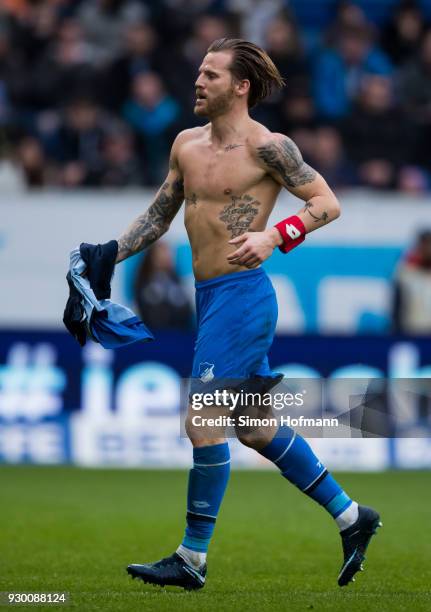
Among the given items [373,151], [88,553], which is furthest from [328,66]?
[88,553]

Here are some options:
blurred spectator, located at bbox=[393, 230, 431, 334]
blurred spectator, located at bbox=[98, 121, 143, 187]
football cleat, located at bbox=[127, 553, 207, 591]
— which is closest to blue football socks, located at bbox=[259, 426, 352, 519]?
football cleat, located at bbox=[127, 553, 207, 591]

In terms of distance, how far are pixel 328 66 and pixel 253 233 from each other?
32.7 ft

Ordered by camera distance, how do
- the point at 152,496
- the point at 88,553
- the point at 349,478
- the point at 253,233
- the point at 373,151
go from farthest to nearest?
the point at 373,151, the point at 349,478, the point at 152,496, the point at 88,553, the point at 253,233

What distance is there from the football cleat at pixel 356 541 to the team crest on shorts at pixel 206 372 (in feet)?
3.45

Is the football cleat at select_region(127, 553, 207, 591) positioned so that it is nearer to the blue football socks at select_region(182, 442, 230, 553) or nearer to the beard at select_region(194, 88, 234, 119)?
the blue football socks at select_region(182, 442, 230, 553)

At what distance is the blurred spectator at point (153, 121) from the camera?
15656 millimetres

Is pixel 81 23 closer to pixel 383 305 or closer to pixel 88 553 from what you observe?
pixel 383 305

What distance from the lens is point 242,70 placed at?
23.8ft

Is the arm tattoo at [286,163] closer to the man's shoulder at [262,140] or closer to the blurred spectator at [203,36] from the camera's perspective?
the man's shoulder at [262,140]

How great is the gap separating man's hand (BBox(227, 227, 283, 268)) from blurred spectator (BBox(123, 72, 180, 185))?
8.78 metres

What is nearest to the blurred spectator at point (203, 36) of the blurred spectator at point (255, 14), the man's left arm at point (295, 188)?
the blurred spectator at point (255, 14)

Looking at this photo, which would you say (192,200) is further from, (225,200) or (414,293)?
(414,293)

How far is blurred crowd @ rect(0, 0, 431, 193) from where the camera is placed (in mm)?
15609

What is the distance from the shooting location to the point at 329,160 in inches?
611
